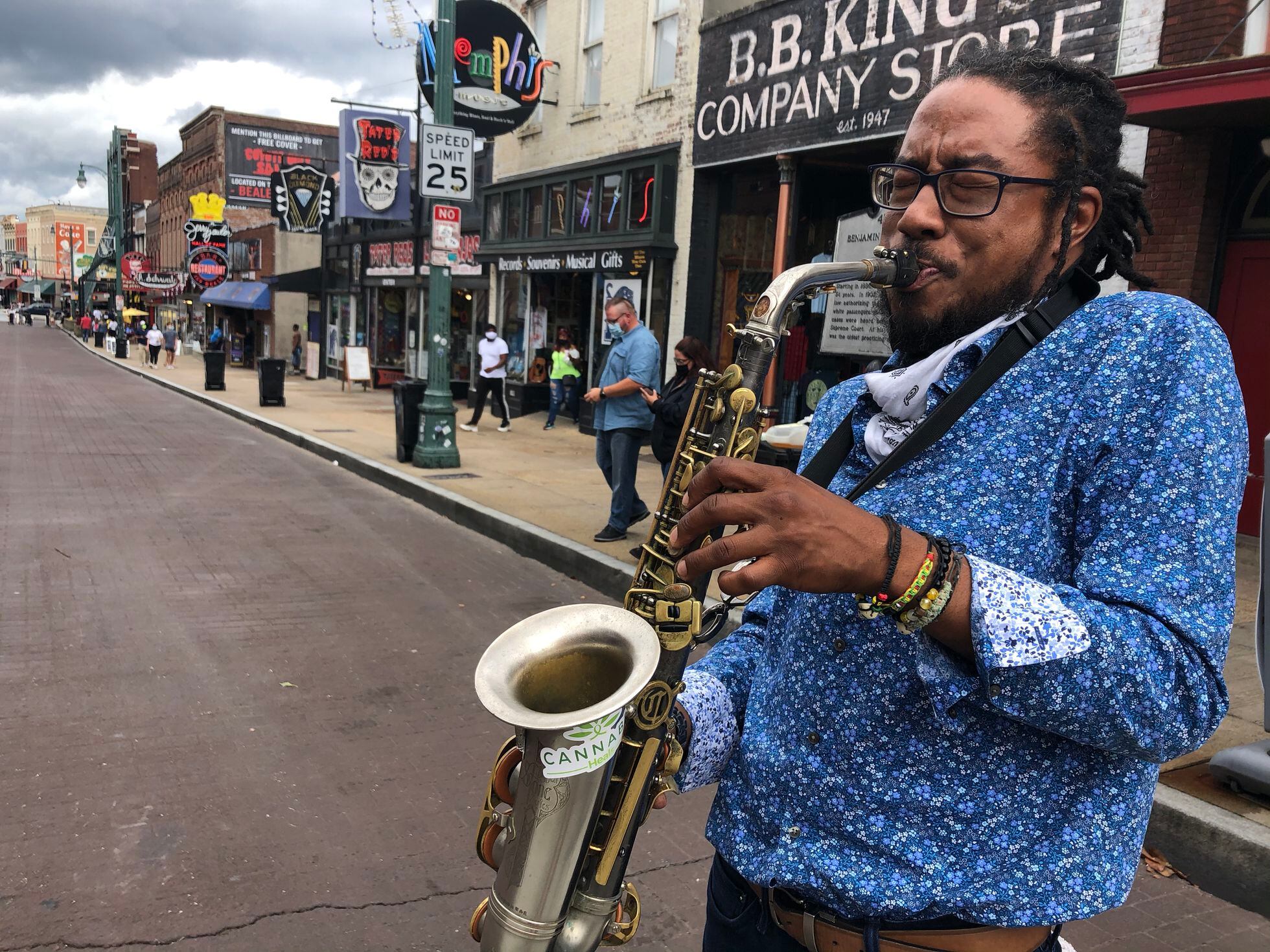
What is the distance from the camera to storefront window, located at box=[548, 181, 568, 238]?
17.2 metres

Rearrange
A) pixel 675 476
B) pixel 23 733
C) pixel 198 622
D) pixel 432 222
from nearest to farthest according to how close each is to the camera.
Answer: pixel 675 476, pixel 23 733, pixel 198 622, pixel 432 222

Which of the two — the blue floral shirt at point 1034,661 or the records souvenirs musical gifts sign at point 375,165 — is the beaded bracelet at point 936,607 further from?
the records souvenirs musical gifts sign at point 375,165

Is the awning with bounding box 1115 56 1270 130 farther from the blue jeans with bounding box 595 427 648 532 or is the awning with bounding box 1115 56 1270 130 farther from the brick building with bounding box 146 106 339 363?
the brick building with bounding box 146 106 339 363

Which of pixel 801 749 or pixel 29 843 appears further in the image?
pixel 29 843

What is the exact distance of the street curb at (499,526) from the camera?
7.50m

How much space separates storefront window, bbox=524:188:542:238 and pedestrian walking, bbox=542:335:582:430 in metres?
2.14

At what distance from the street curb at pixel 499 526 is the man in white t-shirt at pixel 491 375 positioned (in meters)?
2.82

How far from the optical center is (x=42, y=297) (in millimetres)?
141750

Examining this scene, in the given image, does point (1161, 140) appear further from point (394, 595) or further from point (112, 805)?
point (112, 805)

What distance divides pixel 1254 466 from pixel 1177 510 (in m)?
8.04

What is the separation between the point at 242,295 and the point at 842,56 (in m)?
31.7

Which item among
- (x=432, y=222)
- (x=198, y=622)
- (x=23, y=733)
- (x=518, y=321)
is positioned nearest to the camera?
(x=23, y=733)

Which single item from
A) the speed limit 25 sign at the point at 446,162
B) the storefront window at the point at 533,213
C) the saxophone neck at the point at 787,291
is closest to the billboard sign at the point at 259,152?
the storefront window at the point at 533,213

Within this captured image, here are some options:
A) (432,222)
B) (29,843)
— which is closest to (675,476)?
(29,843)
